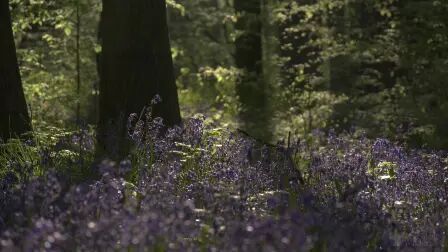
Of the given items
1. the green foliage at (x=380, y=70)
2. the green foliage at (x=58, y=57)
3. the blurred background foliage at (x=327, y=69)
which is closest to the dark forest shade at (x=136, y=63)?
the blurred background foliage at (x=327, y=69)

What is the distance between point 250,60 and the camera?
18.8m

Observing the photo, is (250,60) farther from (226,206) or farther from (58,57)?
(226,206)

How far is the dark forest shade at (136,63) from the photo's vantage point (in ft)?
31.7

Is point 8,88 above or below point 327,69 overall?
above

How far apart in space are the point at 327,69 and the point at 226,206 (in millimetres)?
13094

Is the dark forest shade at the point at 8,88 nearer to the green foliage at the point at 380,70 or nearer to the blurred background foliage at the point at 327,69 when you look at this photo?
the blurred background foliage at the point at 327,69

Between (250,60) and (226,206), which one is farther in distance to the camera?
(250,60)

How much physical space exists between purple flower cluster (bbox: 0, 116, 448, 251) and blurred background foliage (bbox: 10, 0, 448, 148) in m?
4.53

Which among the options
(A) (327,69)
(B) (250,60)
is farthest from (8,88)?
(B) (250,60)

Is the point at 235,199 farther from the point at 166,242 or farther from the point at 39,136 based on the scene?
the point at 39,136

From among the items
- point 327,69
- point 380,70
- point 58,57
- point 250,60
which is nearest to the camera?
point 327,69

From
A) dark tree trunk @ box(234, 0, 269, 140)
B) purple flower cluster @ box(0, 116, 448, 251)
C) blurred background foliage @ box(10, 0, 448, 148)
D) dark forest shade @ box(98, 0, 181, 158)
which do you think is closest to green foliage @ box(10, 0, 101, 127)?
blurred background foliage @ box(10, 0, 448, 148)

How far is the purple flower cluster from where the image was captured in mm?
3590

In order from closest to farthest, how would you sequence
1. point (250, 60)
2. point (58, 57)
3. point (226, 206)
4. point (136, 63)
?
point (226, 206) < point (136, 63) < point (250, 60) < point (58, 57)
